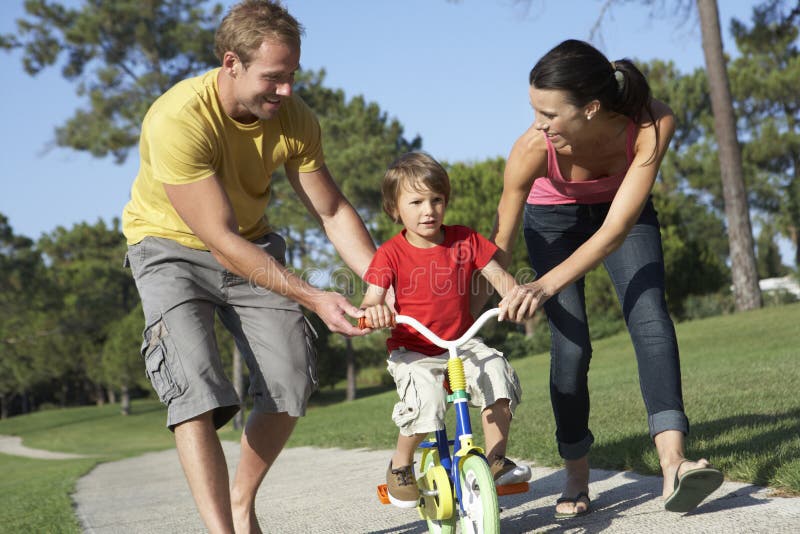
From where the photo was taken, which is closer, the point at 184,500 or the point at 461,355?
the point at 461,355

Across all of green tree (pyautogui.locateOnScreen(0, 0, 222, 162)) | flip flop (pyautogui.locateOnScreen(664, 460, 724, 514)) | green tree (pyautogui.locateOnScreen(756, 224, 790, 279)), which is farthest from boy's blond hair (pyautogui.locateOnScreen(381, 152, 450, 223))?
green tree (pyautogui.locateOnScreen(756, 224, 790, 279))

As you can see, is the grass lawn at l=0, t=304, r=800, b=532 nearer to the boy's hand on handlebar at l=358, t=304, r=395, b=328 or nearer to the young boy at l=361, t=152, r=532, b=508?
the young boy at l=361, t=152, r=532, b=508

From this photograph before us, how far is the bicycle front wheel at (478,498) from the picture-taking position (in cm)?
296

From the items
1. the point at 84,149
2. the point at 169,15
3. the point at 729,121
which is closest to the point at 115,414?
the point at 84,149

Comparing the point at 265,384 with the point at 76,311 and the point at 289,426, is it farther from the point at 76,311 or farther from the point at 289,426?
the point at 76,311

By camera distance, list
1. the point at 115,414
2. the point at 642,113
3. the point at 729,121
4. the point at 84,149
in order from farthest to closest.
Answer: the point at 115,414 < the point at 84,149 < the point at 729,121 < the point at 642,113

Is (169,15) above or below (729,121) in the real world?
above

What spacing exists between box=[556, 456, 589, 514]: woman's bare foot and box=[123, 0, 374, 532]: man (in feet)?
4.15

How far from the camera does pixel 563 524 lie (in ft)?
12.6

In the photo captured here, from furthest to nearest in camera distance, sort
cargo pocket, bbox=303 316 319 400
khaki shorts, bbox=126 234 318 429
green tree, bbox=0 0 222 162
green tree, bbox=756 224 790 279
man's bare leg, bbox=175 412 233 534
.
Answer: green tree, bbox=756 224 790 279, green tree, bbox=0 0 222 162, cargo pocket, bbox=303 316 319 400, khaki shorts, bbox=126 234 318 429, man's bare leg, bbox=175 412 233 534

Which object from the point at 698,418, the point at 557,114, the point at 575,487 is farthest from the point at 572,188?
the point at 698,418

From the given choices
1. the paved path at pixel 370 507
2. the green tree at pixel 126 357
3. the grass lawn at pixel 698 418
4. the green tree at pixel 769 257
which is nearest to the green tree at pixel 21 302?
the green tree at pixel 126 357

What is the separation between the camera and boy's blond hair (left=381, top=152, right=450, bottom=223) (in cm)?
376

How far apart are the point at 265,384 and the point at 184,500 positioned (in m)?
3.39
